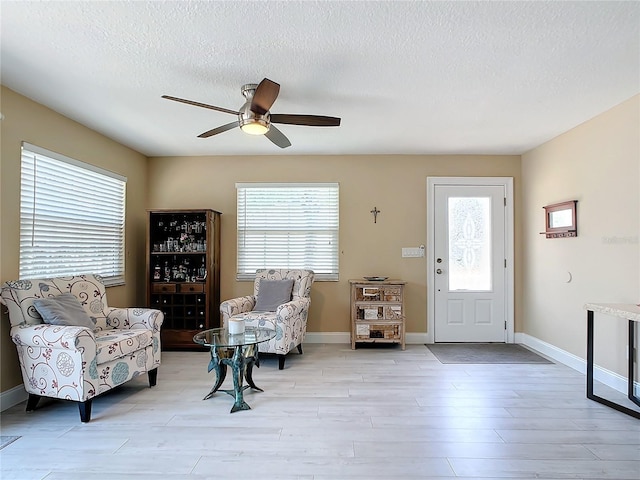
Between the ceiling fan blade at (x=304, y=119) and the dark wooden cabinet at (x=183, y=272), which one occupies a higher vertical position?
the ceiling fan blade at (x=304, y=119)

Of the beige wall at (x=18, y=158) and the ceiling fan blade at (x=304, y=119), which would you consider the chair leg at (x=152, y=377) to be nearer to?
the beige wall at (x=18, y=158)

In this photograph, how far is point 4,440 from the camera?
2477 millimetres

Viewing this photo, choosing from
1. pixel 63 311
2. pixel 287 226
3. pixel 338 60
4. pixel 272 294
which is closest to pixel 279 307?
pixel 272 294

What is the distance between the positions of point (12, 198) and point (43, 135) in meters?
0.68

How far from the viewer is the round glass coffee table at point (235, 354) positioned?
296 cm

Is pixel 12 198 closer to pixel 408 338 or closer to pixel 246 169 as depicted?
pixel 246 169

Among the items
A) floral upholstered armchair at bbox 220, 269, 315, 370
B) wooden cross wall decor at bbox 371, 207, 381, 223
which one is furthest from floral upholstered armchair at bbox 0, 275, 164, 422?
wooden cross wall decor at bbox 371, 207, 381, 223

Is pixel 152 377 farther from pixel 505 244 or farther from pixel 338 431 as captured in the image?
pixel 505 244

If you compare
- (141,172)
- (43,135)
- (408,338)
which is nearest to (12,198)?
(43,135)

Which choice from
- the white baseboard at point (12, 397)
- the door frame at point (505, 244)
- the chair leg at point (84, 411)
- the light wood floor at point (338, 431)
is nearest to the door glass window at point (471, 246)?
the door frame at point (505, 244)

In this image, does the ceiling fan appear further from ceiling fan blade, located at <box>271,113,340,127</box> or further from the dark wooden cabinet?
the dark wooden cabinet

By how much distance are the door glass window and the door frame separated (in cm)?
23

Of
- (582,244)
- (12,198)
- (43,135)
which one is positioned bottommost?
(582,244)

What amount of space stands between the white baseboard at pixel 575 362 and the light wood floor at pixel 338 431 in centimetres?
16
